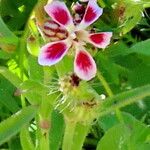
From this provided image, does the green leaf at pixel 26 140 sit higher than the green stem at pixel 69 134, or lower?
lower

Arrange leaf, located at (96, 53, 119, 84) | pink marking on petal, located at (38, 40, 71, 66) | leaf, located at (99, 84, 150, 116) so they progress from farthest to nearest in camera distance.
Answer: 1. leaf, located at (96, 53, 119, 84)
2. leaf, located at (99, 84, 150, 116)
3. pink marking on petal, located at (38, 40, 71, 66)

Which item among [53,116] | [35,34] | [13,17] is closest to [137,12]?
[35,34]

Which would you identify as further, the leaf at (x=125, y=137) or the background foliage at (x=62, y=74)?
the leaf at (x=125, y=137)

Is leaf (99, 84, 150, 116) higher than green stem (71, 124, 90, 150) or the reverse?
higher

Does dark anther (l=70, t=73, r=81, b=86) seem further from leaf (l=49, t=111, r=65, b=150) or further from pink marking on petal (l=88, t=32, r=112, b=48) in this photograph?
leaf (l=49, t=111, r=65, b=150)

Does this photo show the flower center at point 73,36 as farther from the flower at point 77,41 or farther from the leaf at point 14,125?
the leaf at point 14,125

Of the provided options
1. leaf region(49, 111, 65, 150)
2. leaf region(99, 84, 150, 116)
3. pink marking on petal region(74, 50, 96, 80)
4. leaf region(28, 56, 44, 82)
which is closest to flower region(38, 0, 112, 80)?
pink marking on petal region(74, 50, 96, 80)

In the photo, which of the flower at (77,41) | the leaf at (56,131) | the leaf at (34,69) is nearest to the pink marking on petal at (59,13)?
the flower at (77,41)
